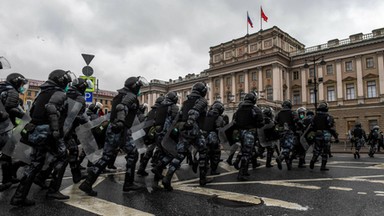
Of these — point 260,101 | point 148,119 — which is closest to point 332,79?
point 260,101

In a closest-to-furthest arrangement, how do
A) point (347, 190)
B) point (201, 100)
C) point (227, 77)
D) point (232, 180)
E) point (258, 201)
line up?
point (258, 201) → point (347, 190) → point (201, 100) → point (232, 180) → point (227, 77)

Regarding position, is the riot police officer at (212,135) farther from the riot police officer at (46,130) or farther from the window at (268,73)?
the window at (268,73)

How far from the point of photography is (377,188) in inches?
209

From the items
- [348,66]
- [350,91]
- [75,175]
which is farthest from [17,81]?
[348,66]

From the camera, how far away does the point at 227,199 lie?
454 cm

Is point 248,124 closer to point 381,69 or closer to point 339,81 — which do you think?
point 381,69

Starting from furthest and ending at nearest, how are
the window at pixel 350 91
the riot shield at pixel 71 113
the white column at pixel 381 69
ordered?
the window at pixel 350 91 → the white column at pixel 381 69 → the riot shield at pixel 71 113

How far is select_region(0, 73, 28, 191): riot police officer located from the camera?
5473 mm

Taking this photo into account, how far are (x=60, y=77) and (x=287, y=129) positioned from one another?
6.72 m

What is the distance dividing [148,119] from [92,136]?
8.07 ft

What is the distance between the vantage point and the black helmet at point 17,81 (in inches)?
220

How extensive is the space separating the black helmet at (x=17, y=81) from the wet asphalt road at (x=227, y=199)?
2005 mm

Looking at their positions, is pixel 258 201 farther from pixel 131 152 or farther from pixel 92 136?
pixel 92 136

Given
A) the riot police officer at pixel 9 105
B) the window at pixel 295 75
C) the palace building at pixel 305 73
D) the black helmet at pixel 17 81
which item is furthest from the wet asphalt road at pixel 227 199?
the window at pixel 295 75
